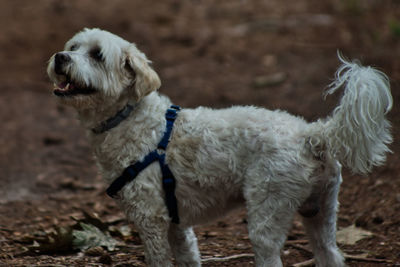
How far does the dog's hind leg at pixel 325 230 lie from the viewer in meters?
4.41

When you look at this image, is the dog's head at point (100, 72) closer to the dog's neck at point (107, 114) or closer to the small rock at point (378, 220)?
the dog's neck at point (107, 114)

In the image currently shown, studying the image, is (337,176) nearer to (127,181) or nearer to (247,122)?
(247,122)

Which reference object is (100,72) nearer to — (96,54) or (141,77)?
(96,54)

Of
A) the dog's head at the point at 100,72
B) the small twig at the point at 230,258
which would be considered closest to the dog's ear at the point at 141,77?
the dog's head at the point at 100,72

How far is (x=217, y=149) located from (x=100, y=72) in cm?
118

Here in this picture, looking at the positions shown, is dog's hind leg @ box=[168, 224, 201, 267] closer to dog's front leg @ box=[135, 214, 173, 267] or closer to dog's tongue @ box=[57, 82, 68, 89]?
dog's front leg @ box=[135, 214, 173, 267]

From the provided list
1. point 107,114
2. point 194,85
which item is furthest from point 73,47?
point 194,85

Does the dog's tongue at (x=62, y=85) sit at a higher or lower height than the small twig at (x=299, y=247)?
higher

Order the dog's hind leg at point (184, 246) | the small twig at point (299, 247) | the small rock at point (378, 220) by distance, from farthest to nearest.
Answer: the small rock at point (378, 220) → the small twig at point (299, 247) → the dog's hind leg at point (184, 246)

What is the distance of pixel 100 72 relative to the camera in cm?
463

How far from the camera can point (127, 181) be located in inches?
176

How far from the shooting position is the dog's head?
4570mm

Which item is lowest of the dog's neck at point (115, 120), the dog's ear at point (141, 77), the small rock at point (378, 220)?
the small rock at point (378, 220)

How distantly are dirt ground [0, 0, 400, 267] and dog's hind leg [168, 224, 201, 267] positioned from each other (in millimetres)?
486
